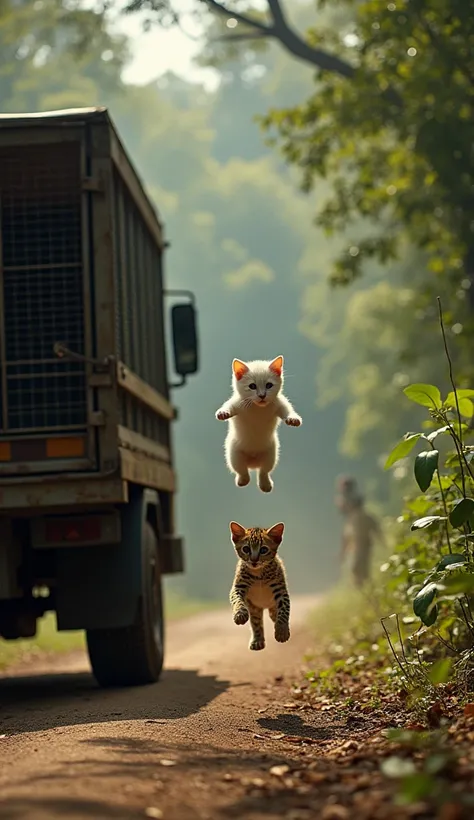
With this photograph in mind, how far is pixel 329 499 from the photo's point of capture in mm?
70500

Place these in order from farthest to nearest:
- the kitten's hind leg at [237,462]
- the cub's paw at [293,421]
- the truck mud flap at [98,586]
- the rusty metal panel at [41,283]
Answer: the truck mud flap at [98,586] → the rusty metal panel at [41,283] → the kitten's hind leg at [237,462] → the cub's paw at [293,421]

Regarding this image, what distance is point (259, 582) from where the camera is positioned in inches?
290

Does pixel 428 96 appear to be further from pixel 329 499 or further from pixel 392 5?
pixel 329 499

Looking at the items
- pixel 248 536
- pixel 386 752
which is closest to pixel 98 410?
pixel 248 536

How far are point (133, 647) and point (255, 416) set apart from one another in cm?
488

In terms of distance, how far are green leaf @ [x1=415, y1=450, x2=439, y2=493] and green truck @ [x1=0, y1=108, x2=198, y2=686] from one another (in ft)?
8.97

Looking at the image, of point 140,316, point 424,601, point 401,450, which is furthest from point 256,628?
point 140,316

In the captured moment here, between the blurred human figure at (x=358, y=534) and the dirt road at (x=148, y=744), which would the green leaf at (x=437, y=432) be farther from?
the blurred human figure at (x=358, y=534)

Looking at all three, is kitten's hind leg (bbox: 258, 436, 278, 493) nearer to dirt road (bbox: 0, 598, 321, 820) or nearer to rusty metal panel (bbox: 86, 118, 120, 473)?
dirt road (bbox: 0, 598, 321, 820)

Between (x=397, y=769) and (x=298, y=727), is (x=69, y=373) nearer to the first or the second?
(x=298, y=727)

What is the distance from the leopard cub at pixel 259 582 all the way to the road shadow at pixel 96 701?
1.09 m

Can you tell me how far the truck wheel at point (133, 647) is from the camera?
10500 millimetres

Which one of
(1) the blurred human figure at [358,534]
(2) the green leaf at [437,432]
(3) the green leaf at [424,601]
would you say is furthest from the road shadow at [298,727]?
(1) the blurred human figure at [358,534]

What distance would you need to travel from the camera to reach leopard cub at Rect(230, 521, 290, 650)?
6.80 metres
